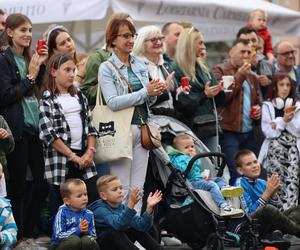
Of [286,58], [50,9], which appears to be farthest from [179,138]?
[286,58]

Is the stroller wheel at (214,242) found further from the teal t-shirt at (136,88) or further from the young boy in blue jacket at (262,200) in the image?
the teal t-shirt at (136,88)

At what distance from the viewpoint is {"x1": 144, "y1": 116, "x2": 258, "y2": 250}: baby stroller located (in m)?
10.2

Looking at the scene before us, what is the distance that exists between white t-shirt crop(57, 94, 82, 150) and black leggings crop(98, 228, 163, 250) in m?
0.98

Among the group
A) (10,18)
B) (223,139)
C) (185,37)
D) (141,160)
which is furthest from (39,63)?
(223,139)

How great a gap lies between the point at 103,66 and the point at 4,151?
4.65 ft

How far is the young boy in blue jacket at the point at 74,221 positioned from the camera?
9.30m

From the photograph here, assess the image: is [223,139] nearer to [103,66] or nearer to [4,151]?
[103,66]

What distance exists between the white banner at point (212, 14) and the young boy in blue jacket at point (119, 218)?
145 inches

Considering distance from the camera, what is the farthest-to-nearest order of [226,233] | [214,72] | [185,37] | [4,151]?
[214,72]
[185,37]
[226,233]
[4,151]

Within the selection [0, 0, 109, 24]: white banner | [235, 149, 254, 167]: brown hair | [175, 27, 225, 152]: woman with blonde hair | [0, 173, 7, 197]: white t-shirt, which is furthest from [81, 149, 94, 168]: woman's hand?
[0, 0, 109, 24]: white banner

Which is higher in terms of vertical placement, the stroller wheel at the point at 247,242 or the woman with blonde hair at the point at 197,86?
the woman with blonde hair at the point at 197,86

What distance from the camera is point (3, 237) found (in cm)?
875

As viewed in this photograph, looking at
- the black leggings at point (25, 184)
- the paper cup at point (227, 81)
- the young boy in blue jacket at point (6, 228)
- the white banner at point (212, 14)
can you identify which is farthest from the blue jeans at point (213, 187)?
the white banner at point (212, 14)

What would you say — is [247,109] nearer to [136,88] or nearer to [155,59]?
[155,59]
